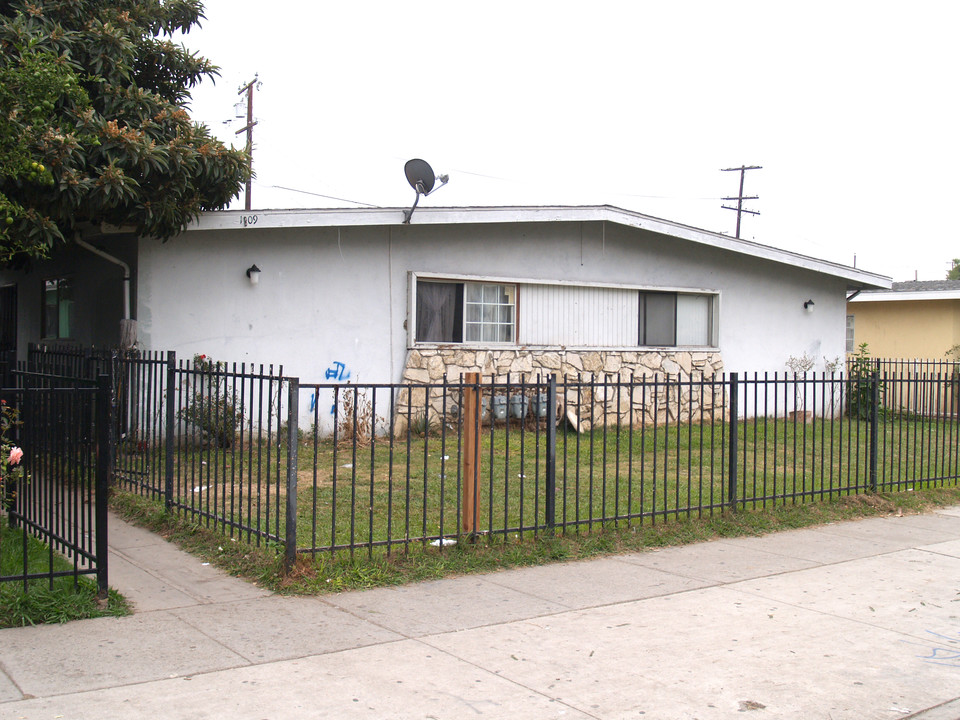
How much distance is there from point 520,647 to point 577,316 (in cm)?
1099

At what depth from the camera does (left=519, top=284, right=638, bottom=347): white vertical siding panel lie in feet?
51.6

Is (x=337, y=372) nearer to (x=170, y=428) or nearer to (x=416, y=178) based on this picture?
(x=416, y=178)

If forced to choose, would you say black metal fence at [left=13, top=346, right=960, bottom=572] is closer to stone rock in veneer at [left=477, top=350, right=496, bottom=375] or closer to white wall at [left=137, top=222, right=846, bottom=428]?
white wall at [left=137, top=222, right=846, bottom=428]

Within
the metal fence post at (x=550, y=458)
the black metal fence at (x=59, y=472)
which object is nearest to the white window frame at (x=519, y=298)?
the metal fence post at (x=550, y=458)

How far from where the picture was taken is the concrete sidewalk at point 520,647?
4676 mm

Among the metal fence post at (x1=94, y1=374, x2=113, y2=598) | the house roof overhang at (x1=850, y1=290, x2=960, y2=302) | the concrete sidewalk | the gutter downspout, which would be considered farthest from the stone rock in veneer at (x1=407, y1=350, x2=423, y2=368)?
the house roof overhang at (x1=850, y1=290, x2=960, y2=302)

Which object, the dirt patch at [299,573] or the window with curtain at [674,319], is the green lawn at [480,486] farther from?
the window with curtain at [674,319]

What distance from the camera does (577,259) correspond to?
16.1m

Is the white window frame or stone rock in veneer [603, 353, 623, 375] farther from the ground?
the white window frame

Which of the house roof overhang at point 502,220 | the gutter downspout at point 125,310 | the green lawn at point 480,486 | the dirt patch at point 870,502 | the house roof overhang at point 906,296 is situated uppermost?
the house roof overhang at point 502,220

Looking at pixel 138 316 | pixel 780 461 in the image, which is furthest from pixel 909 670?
pixel 138 316

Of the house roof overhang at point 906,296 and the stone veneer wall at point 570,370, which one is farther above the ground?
the house roof overhang at point 906,296

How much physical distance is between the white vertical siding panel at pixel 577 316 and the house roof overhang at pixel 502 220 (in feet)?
4.29

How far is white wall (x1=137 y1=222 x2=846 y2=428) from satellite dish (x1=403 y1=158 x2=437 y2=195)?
3.06 ft
